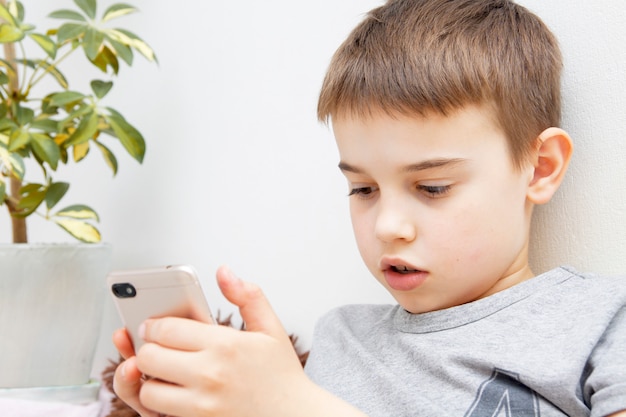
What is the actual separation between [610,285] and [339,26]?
Answer: 646mm

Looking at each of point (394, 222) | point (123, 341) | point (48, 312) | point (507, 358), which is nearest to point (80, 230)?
point (48, 312)

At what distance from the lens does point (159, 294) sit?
2.05 feet

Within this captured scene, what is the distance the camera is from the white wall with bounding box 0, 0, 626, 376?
2.65 feet

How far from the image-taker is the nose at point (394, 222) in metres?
0.73

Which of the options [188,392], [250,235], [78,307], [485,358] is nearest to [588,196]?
[485,358]

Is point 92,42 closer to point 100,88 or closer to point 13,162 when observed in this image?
point 100,88

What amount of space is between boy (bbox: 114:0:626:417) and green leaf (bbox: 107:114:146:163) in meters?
0.60

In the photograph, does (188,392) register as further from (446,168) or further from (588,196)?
(588,196)

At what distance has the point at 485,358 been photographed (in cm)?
69

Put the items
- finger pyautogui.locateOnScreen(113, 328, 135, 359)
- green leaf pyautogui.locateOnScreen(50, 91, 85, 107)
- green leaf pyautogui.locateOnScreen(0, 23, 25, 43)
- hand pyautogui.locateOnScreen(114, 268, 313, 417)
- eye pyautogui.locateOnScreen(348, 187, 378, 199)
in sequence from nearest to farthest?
hand pyautogui.locateOnScreen(114, 268, 313, 417) < finger pyautogui.locateOnScreen(113, 328, 135, 359) < eye pyautogui.locateOnScreen(348, 187, 378, 199) < green leaf pyautogui.locateOnScreen(0, 23, 25, 43) < green leaf pyautogui.locateOnScreen(50, 91, 85, 107)

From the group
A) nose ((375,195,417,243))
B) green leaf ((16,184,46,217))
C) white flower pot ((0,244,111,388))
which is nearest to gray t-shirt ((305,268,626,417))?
nose ((375,195,417,243))

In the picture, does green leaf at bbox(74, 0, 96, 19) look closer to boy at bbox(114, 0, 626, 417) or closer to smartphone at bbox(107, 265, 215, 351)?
boy at bbox(114, 0, 626, 417)

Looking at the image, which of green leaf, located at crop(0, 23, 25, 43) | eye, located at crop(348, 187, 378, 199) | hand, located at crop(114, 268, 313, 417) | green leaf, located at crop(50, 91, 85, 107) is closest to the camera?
hand, located at crop(114, 268, 313, 417)

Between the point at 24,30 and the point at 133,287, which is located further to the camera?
the point at 24,30
